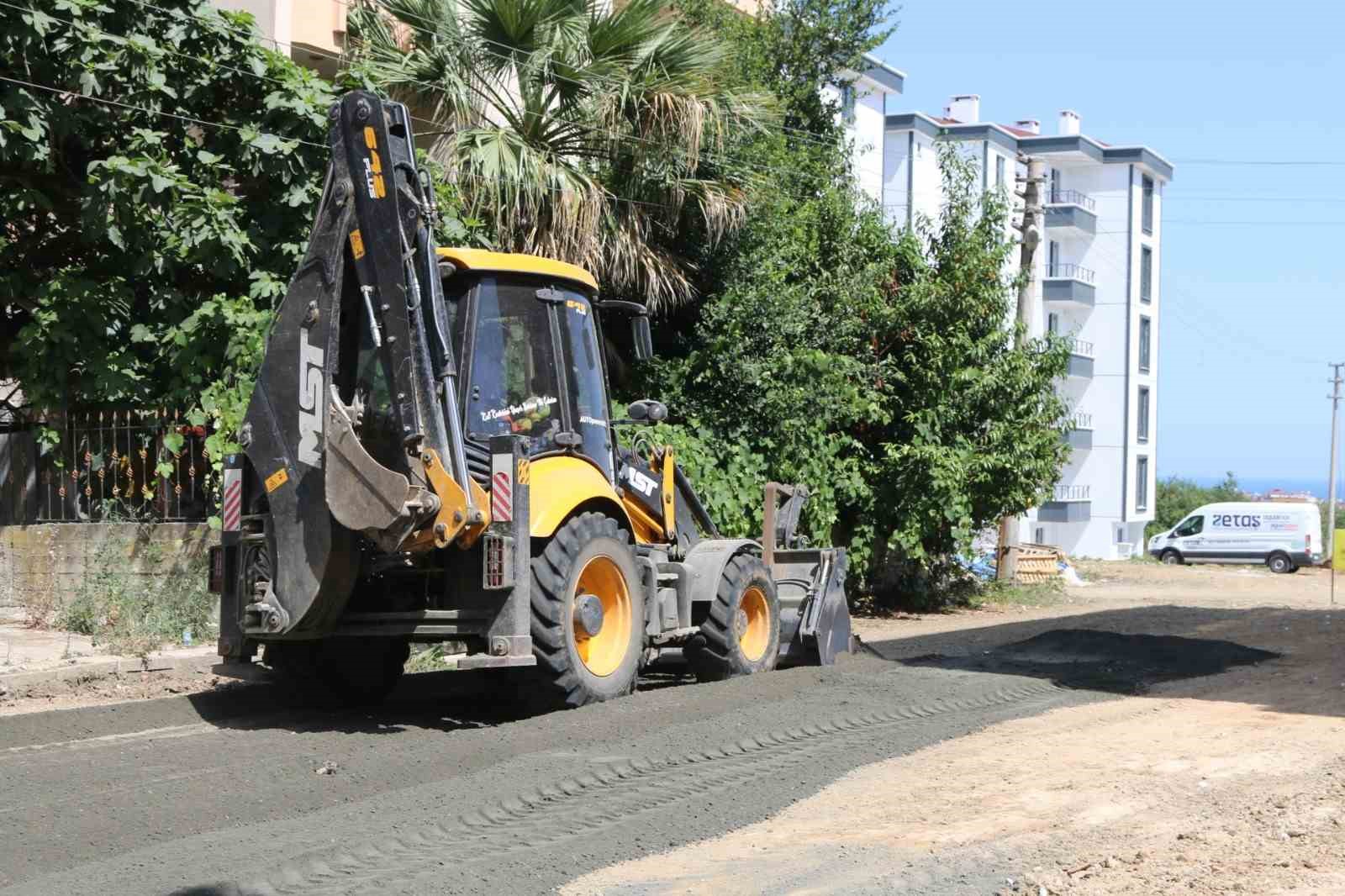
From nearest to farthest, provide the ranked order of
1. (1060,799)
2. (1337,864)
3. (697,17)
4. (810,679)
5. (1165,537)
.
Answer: (1337,864) → (1060,799) → (810,679) → (697,17) → (1165,537)

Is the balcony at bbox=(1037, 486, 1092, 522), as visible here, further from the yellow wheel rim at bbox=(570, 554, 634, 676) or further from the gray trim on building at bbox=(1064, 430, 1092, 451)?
the yellow wheel rim at bbox=(570, 554, 634, 676)

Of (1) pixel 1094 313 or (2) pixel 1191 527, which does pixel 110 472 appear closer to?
(2) pixel 1191 527

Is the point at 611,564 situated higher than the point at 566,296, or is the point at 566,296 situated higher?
the point at 566,296

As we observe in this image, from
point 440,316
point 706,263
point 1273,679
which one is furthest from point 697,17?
point 440,316

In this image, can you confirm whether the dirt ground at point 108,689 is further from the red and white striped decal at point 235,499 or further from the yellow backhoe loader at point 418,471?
the red and white striped decal at point 235,499

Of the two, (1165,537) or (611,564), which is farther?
(1165,537)

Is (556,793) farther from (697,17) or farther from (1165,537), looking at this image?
(1165,537)

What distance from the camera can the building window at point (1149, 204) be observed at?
55000 mm

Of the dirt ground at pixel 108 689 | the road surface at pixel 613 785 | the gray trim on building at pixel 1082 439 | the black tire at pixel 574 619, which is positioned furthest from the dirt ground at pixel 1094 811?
the gray trim on building at pixel 1082 439

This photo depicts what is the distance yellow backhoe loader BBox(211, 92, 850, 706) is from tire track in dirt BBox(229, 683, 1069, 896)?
1.40 meters

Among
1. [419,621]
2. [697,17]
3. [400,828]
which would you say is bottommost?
[400,828]

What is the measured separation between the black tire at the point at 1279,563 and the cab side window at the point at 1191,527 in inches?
108

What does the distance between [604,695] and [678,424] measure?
10039 mm

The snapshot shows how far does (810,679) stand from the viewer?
11359 mm
